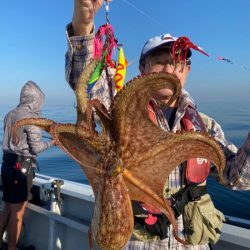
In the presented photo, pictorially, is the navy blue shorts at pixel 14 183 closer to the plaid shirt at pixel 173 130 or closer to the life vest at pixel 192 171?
the plaid shirt at pixel 173 130

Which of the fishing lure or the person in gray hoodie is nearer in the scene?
the fishing lure

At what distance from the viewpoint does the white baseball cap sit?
237 cm

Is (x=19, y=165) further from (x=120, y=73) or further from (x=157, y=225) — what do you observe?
(x=157, y=225)

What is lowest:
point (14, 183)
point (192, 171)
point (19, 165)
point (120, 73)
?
point (14, 183)

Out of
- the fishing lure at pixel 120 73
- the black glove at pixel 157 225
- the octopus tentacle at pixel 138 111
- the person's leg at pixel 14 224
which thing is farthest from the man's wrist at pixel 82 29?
the person's leg at pixel 14 224

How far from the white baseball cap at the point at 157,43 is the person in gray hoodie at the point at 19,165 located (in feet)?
11.3

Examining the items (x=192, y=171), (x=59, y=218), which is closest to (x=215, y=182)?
(x=59, y=218)

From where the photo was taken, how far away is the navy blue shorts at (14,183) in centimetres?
550

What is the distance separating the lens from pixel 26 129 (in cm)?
538

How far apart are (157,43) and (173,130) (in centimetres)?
67

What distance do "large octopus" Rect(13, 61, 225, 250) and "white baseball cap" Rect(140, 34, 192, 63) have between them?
2.66ft

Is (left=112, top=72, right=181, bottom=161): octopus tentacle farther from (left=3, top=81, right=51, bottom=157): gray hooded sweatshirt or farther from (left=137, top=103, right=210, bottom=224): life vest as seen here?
(left=3, top=81, right=51, bottom=157): gray hooded sweatshirt

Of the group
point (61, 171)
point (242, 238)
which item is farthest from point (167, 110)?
point (61, 171)

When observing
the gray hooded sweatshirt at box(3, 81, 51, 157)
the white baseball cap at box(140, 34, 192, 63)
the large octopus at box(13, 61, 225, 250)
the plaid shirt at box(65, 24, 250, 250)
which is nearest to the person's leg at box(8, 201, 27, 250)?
the gray hooded sweatshirt at box(3, 81, 51, 157)
